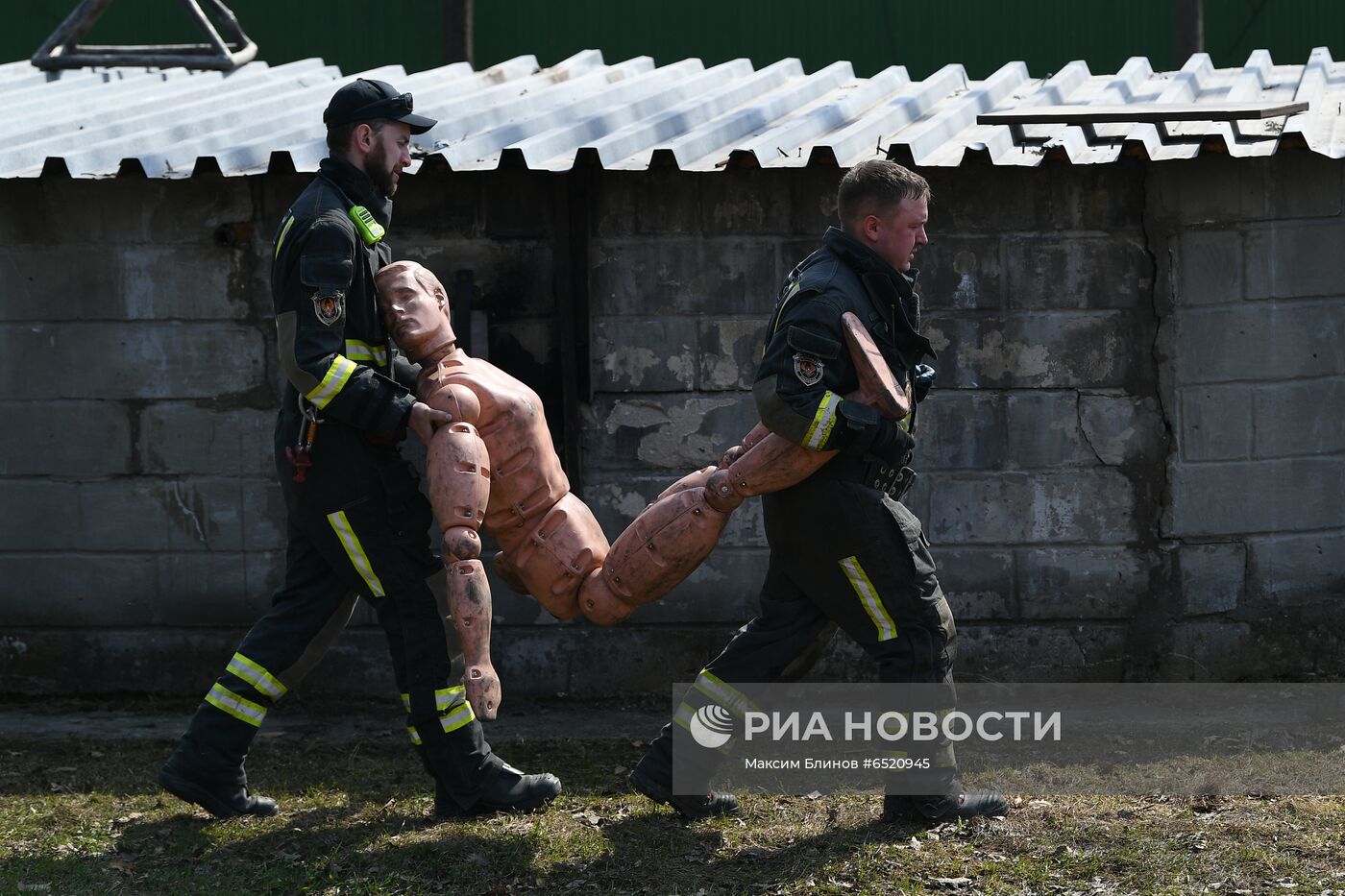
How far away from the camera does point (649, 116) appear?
21.2 ft

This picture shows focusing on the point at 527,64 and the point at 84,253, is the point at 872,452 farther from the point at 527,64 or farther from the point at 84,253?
the point at 527,64

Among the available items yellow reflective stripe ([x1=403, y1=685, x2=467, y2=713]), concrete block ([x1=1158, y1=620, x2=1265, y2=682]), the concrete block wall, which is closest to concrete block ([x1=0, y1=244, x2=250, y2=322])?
yellow reflective stripe ([x1=403, y1=685, x2=467, y2=713])

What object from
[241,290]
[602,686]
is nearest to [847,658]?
[602,686]

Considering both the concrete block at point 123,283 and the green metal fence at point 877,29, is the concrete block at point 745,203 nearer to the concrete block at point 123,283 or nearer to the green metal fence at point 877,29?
the concrete block at point 123,283

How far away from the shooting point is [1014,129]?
6.07 m

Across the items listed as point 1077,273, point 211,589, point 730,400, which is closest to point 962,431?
point 1077,273

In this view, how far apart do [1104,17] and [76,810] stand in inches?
439

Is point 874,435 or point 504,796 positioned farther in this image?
point 504,796

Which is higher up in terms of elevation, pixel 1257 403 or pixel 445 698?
pixel 1257 403

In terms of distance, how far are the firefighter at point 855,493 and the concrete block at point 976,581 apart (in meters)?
1.52

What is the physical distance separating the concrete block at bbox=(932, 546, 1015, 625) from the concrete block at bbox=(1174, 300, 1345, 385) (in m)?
0.99

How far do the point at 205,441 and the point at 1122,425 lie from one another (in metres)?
3.53

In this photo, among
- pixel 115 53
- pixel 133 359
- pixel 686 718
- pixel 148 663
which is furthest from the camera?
pixel 115 53

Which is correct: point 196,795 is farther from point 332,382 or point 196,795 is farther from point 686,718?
point 686,718
